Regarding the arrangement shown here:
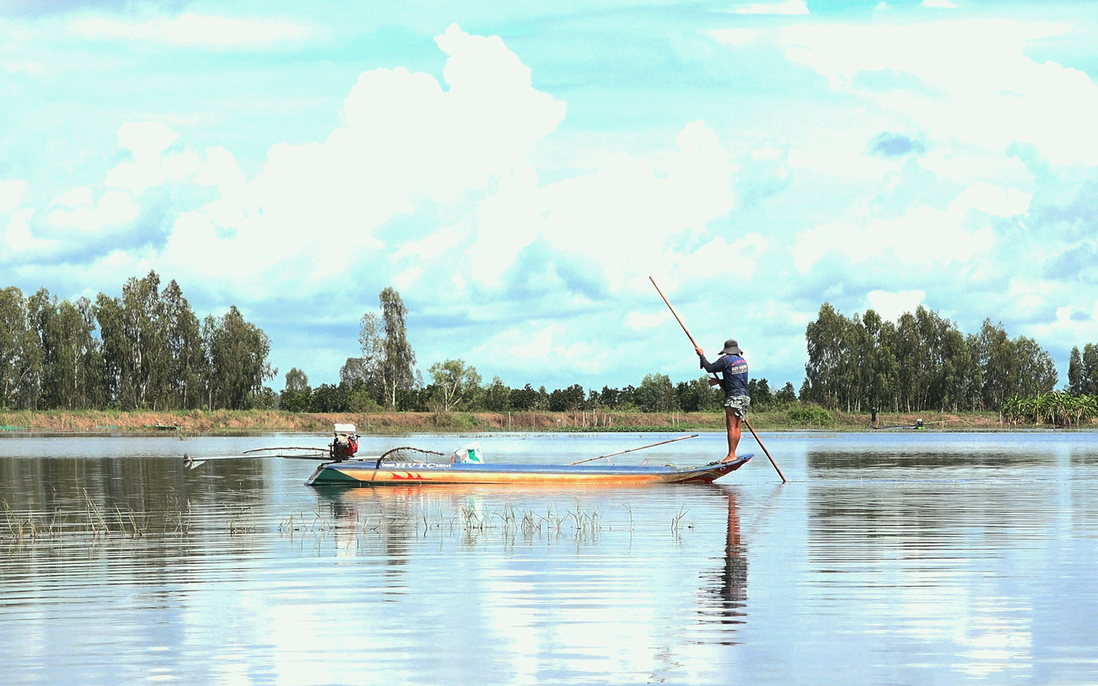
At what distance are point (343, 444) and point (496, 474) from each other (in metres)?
4.60

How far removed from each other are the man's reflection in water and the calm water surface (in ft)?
0.18

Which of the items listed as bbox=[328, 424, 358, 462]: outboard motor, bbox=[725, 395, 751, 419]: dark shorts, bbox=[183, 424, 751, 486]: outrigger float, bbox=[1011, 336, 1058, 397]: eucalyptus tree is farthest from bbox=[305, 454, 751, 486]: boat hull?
bbox=[1011, 336, 1058, 397]: eucalyptus tree

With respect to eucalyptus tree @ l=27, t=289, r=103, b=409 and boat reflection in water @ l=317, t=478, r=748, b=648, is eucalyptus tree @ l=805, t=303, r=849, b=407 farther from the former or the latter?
boat reflection in water @ l=317, t=478, r=748, b=648

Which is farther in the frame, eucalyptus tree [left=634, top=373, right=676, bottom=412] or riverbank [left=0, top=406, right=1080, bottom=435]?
eucalyptus tree [left=634, top=373, right=676, bottom=412]

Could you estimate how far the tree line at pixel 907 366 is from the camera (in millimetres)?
135000

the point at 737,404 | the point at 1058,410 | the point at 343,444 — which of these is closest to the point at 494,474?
the point at 343,444

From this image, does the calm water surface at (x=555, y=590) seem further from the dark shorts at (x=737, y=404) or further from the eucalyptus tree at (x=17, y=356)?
the eucalyptus tree at (x=17, y=356)

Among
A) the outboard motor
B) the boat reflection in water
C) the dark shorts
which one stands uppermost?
the dark shorts

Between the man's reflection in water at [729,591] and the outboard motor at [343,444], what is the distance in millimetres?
16860

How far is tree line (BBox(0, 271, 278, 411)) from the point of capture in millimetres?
119312

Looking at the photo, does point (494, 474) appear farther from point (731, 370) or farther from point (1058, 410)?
point (1058, 410)

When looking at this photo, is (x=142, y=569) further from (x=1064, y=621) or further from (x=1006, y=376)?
(x=1006, y=376)

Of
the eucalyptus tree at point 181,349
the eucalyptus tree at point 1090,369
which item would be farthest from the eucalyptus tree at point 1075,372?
the eucalyptus tree at point 181,349

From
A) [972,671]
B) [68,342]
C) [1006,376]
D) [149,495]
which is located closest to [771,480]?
[149,495]
